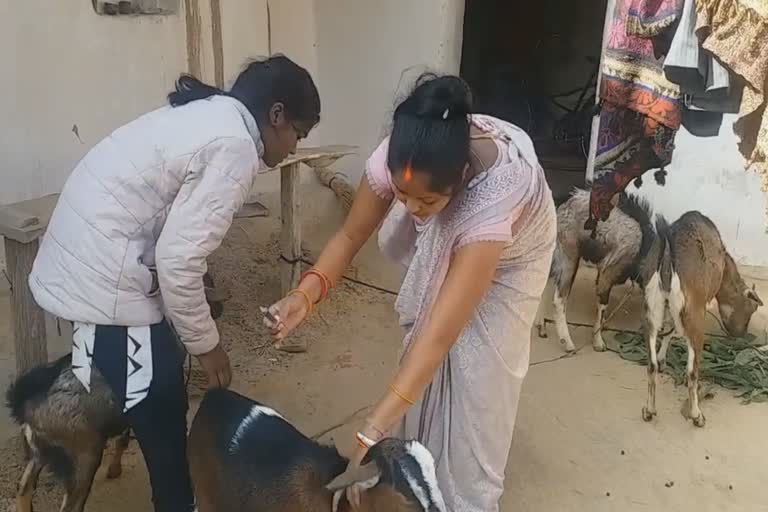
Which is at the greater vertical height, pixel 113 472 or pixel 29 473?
pixel 29 473

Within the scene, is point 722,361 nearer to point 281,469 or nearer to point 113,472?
point 281,469

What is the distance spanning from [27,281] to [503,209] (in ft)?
5.47

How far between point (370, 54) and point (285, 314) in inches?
144

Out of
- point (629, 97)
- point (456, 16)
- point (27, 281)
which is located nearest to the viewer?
point (27, 281)

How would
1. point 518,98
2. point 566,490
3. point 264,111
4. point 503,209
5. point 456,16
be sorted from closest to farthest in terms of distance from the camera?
point 503,209
point 264,111
point 566,490
point 456,16
point 518,98

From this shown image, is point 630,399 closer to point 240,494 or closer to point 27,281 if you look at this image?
point 240,494

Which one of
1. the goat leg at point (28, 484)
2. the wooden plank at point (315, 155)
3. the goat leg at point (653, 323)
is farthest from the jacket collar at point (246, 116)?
the goat leg at point (653, 323)

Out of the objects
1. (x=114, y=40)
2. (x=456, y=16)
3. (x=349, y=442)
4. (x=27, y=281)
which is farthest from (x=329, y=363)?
(x=456, y=16)

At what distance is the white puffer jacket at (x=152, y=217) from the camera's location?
2.27 m

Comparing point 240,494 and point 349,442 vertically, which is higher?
point 240,494

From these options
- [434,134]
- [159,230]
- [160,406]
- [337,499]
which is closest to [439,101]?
[434,134]

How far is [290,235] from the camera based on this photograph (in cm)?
464

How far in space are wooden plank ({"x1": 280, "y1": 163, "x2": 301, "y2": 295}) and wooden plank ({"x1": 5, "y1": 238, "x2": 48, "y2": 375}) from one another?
1.80m

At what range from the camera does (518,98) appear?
885 cm
